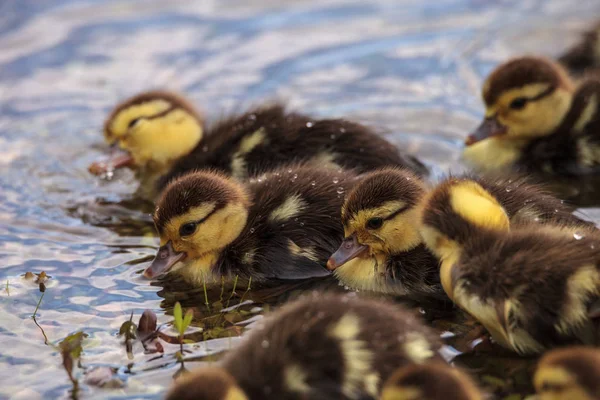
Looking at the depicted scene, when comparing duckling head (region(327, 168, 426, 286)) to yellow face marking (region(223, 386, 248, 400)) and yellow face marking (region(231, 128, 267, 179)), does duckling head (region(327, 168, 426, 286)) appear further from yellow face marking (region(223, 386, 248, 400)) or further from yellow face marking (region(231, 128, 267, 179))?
yellow face marking (region(223, 386, 248, 400))

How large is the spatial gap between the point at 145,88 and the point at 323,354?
12.8ft

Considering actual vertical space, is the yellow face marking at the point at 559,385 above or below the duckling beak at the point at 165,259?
above

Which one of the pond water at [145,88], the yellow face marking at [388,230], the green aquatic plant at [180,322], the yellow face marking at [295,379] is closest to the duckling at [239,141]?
the pond water at [145,88]

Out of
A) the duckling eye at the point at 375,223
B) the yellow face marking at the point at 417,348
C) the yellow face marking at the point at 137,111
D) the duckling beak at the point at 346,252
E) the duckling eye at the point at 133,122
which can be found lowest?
the duckling beak at the point at 346,252

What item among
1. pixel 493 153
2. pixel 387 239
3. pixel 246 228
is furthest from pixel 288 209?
pixel 493 153

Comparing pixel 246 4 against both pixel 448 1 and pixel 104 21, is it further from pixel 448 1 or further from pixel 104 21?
pixel 448 1

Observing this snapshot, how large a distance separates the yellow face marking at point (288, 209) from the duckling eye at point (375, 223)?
320 mm

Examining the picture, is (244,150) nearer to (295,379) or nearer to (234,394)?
(295,379)

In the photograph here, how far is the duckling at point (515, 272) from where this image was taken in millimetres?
2822

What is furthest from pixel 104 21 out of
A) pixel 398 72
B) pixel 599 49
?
pixel 599 49

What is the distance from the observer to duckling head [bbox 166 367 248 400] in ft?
7.64

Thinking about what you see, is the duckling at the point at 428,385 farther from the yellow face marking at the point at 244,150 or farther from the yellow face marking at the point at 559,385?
the yellow face marking at the point at 244,150

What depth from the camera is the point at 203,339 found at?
3260 mm

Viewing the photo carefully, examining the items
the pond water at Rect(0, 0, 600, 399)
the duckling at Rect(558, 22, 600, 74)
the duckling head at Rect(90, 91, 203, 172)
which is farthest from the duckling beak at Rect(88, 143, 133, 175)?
the duckling at Rect(558, 22, 600, 74)
